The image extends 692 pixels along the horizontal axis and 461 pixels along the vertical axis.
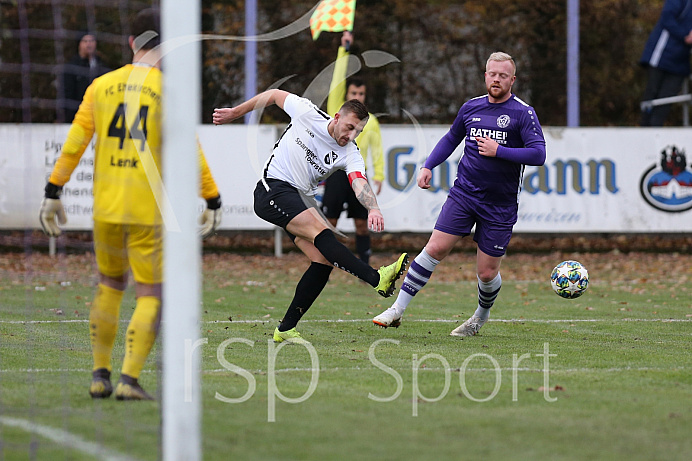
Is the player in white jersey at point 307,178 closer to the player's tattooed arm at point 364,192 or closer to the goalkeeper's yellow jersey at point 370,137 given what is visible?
the player's tattooed arm at point 364,192

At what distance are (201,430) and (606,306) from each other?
22.9 feet

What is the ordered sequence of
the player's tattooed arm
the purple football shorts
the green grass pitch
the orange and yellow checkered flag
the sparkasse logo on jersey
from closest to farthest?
the green grass pitch < the player's tattooed arm < the purple football shorts < the orange and yellow checkered flag < the sparkasse logo on jersey

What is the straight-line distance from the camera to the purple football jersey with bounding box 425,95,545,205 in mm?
7785

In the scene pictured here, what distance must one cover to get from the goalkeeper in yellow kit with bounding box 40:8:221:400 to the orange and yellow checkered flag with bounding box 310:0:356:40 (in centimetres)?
818

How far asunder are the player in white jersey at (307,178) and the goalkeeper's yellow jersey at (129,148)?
2.16 metres

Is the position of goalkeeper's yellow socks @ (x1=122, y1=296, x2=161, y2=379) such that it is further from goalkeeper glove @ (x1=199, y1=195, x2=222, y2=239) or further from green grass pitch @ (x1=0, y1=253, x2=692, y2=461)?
goalkeeper glove @ (x1=199, y1=195, x2=222, y2=239)

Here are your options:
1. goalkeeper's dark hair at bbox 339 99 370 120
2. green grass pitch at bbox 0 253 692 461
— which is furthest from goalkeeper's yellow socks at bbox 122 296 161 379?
goalkeeper's dark hair at bbox 339 99 370 120

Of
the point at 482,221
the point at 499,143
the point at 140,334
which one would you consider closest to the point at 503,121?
the point at 499,143

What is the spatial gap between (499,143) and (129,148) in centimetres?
352

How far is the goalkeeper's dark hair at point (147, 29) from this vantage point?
Answer: 5246 millimetres

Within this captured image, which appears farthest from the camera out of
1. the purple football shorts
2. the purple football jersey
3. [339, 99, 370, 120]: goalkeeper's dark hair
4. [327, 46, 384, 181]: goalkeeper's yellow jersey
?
[327, 46, 384, 181]: goalkeeper's yellow jersey

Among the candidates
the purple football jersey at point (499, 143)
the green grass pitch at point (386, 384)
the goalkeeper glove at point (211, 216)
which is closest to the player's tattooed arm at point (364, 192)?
the purple football jersey at point (499, 143)

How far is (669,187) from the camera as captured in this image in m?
16.6

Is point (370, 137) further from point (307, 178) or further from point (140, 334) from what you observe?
point (140, 334)
